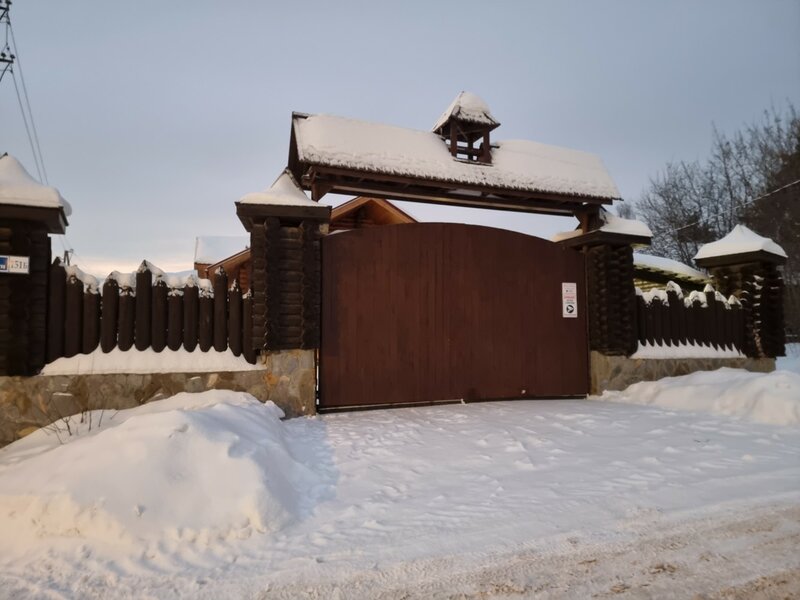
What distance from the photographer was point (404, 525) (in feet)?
9.73

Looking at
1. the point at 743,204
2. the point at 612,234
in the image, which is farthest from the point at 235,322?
the point at 743,204

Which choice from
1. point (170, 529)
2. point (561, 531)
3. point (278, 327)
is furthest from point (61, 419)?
point (561, 531)

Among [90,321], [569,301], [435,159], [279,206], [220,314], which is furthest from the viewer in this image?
[569,301]

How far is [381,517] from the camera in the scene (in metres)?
3.09

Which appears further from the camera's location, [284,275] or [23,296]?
[284,275]

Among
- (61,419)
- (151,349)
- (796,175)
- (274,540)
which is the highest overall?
(796,175)

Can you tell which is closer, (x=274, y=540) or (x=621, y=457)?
(x=274, y=540)

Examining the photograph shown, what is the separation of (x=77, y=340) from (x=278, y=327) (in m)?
2.28

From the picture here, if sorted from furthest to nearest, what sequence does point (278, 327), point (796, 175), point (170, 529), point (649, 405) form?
point (796, 175) < point (649, 405) < point (278, 327) < point (170, 529)

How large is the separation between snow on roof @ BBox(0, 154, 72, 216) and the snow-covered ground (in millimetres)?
2596

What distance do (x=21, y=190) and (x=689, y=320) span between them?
1048 centimetres

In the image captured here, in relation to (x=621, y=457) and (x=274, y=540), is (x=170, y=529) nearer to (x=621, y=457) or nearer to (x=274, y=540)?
(x=274, y=540)

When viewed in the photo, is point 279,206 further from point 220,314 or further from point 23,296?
point 23,296

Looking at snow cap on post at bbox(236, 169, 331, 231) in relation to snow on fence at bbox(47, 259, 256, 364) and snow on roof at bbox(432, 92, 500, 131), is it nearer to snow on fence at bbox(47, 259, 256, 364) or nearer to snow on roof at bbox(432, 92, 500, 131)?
snow on fence at bbox(47, 259, 256, 364)
